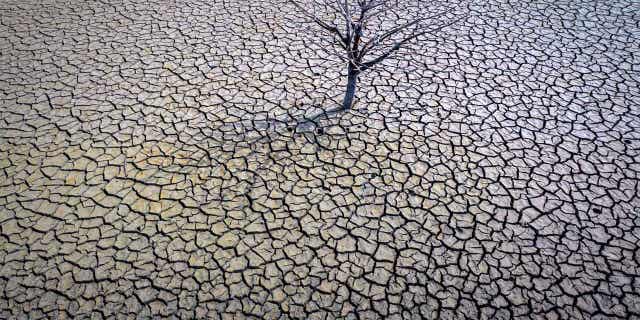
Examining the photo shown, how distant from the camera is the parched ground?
2660mm

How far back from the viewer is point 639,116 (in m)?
3.86

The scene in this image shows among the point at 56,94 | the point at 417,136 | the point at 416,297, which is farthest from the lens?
the point at 56,94

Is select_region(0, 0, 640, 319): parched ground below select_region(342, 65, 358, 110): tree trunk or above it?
below

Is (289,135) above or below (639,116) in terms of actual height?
below

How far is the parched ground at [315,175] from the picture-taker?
8.73 feet

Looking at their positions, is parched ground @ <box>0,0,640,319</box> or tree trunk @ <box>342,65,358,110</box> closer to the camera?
parched ground @ <box>0,0,640,319</box>

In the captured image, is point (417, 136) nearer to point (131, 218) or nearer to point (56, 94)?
point (131, 218)

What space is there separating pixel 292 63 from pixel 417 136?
5.85 ft

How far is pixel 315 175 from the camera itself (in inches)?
134

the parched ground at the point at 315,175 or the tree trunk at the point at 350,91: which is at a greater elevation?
the tree trunk at the point at 350,91

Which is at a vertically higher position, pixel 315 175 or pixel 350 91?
pixel 350 91

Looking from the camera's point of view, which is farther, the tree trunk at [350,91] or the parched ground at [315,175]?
the tree trunk at [350,91]

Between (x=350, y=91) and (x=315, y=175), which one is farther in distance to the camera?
(x=350, y=91)

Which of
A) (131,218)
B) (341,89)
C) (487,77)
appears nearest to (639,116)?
(487,77)
